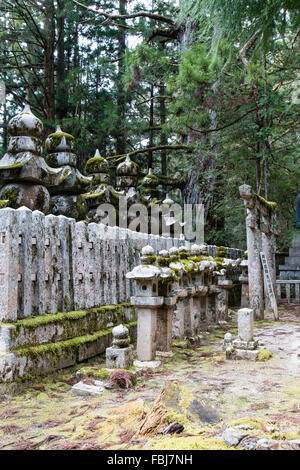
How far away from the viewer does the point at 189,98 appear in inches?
373

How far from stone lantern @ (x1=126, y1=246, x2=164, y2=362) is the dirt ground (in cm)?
30

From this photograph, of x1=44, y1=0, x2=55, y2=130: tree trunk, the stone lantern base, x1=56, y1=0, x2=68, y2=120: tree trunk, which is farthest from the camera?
→ x1=56, y1=0, x2=68, y2=120: tree trunk

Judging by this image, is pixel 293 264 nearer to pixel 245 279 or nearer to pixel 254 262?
pixel 245 279

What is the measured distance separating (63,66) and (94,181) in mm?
9281

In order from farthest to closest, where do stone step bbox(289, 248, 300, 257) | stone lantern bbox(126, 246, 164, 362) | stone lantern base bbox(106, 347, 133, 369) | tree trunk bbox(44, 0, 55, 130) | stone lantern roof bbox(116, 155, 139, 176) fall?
stone step bbox(289, 248, 300, 257) → tree trunk bbox(44, 0, 55, 130) → stone lantern roof bbox(116, 155, 139, 176) → stone lantern bbox(126, 246, 164, 362) → stone lantern base bbox(106, 347, 133, 369)

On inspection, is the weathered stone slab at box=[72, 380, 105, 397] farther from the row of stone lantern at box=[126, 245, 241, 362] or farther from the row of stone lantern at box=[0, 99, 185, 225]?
the row of stone lantern at box=[0, 99, 185, 225]

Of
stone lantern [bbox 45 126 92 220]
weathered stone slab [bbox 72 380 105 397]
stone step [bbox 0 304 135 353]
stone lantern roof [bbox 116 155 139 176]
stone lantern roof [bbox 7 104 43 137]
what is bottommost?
weathered stone slab [bbox 72 380 105 397]

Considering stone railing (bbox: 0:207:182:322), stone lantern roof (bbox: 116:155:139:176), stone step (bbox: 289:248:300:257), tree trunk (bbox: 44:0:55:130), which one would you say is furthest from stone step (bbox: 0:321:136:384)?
stone step (bbox: 289:248:300:257)

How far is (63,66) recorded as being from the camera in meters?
16.1

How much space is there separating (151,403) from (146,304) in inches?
68.8

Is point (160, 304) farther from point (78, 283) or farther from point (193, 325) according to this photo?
point (193, 325)

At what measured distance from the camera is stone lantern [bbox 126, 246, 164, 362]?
5.17 meters

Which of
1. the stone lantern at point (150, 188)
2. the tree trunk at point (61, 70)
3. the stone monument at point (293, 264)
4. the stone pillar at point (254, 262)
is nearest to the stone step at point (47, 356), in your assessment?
the stone pillar at point (254, 262)
